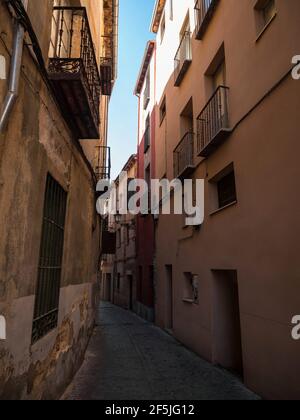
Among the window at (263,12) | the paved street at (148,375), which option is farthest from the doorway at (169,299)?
the window at (263,12)

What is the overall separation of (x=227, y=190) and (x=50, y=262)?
163 inches

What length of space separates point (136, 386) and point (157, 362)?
1832 mm

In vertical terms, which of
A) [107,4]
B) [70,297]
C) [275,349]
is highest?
[107,4]

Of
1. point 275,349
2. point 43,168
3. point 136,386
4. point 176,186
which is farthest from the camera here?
point 176,186

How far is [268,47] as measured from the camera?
17.0ft

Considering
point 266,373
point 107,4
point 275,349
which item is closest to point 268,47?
point 275,349

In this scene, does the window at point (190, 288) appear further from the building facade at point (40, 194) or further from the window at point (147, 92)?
the window at point (147, 92)

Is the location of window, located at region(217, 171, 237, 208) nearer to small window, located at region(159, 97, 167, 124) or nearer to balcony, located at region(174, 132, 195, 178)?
balcony, located at region(174, 132, 195, 178)

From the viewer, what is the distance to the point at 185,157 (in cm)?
937

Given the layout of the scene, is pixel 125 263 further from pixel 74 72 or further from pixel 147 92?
pixel 74 72

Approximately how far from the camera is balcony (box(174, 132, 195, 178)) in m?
8.91

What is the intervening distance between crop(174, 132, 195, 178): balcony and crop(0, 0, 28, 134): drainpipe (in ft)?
20.0

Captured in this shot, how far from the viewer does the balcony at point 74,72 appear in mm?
4371

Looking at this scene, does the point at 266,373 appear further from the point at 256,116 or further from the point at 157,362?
the point at 256,116
